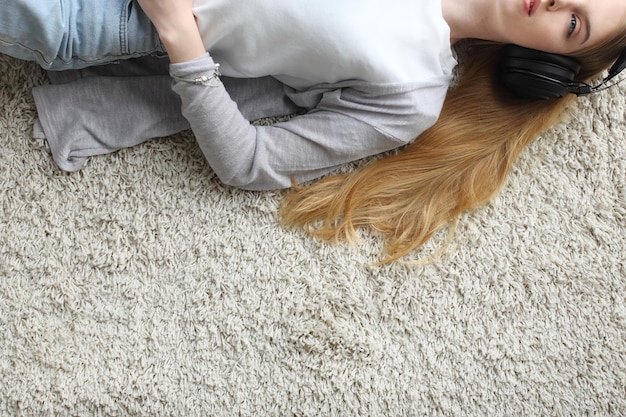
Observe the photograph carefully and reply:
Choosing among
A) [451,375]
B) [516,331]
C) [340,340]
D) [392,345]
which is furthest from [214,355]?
[516,331]

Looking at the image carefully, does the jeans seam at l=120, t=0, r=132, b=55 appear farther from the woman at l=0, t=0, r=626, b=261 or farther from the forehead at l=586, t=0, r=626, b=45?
the forehead at l=586, t=0, r=626, b=45

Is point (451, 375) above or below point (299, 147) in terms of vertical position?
below

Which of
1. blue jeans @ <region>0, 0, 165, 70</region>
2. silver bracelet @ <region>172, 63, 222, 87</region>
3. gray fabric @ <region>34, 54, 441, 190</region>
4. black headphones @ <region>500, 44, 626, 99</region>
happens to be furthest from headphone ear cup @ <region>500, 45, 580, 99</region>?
blue jeans @ <region>0, 0, 165, 70</region>

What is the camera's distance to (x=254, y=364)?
1.08 meters

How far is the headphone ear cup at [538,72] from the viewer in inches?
39.3

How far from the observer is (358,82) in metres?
1.01

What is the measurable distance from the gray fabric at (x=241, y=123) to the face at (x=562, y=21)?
174mm

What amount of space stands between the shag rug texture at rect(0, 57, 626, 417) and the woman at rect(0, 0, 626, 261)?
0.06 m

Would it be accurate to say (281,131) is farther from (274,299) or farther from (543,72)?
(543,72)

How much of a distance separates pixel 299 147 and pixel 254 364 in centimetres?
42

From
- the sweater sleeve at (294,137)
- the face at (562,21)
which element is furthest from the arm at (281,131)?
the face at (562,21)

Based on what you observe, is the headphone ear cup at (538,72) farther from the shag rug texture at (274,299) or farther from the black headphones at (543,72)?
the shag rug texture at (274,299)

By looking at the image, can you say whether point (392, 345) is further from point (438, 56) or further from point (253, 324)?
point (438, 56)

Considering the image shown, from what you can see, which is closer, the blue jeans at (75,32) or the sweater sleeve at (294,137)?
the blue jeans at (75,32)
